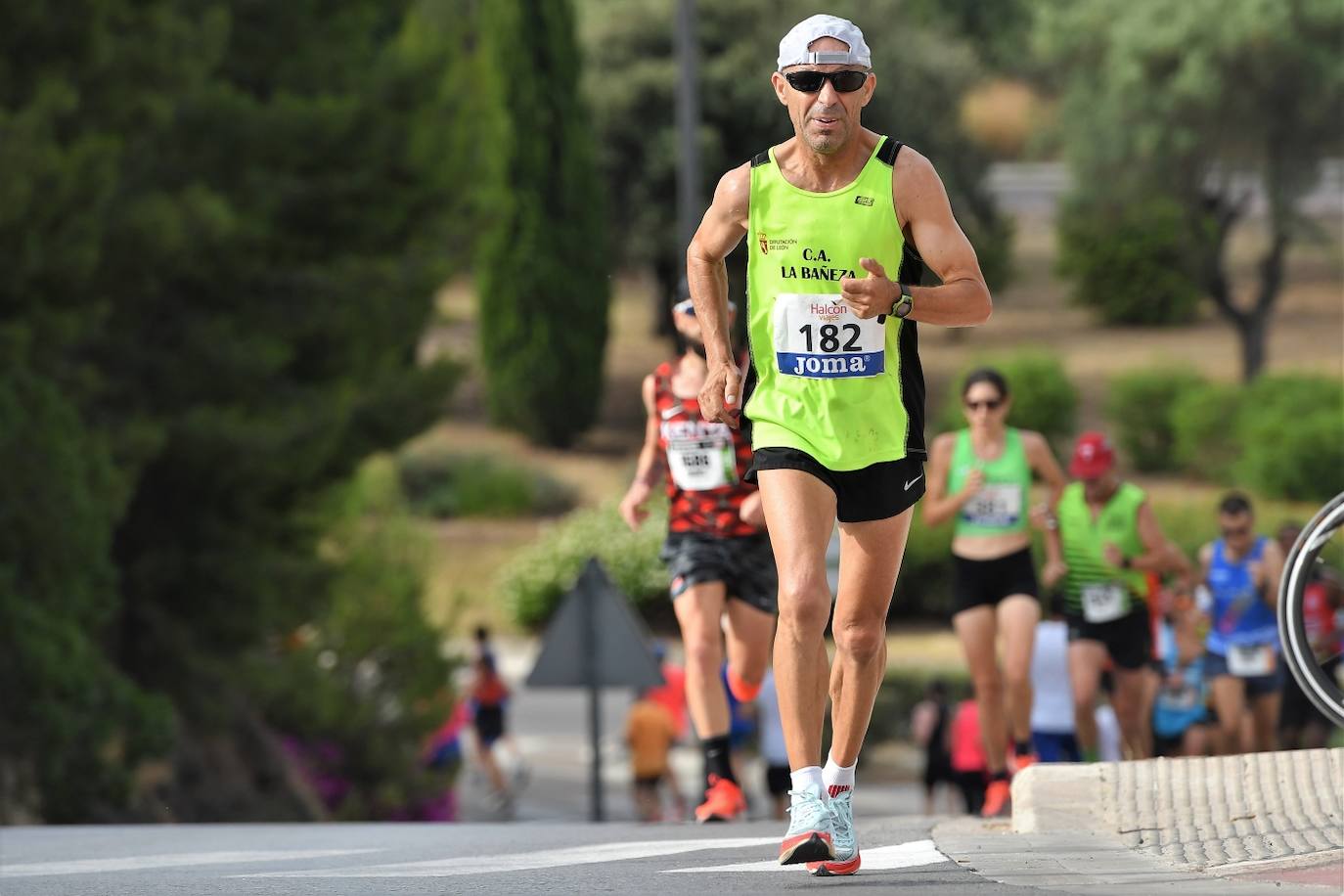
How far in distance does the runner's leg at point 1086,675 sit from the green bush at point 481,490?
2854 cm

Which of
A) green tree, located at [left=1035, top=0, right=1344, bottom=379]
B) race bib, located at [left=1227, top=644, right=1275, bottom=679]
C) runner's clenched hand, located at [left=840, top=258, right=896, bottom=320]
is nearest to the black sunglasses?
runner's clenched hand, located at [left=840, top=258, right=896, bottom=320]

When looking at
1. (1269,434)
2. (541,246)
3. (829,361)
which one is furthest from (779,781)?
(541,246)

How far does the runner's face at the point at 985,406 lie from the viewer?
1080cm

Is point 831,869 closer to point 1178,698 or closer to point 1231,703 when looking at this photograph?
point 1231,703

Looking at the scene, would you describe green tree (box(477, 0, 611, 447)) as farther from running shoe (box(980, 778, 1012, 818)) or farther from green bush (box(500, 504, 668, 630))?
running shoe (box(980, 778, 1012, 818))

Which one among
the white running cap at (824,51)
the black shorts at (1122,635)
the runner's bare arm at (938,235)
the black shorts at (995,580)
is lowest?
the black shorts at (1122,635)

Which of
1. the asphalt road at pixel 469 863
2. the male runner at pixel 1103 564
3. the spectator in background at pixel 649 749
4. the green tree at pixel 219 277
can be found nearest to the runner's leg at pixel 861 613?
the asphalt road at pixel 469 863

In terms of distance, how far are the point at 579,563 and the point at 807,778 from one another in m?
29.8

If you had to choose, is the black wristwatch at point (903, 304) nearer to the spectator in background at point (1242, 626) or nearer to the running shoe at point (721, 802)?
the running shoe at point (721, 802)

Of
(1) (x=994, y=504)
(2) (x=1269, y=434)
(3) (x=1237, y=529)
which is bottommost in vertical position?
(3) (x=1237, y=529)

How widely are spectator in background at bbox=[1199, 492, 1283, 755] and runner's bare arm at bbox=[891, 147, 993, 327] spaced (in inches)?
284

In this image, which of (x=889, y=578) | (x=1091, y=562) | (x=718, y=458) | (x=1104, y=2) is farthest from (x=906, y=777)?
(x=1104, y=2)

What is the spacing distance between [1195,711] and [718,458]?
840cm

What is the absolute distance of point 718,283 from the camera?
22.5 feet
